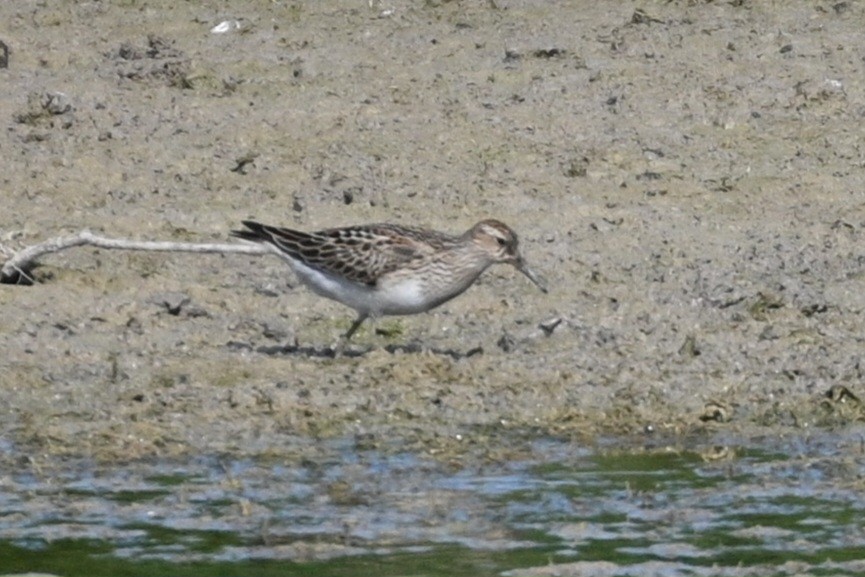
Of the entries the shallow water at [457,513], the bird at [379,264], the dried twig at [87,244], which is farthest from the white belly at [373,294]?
the shallow water at [457,513]

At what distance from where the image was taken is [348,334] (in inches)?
483

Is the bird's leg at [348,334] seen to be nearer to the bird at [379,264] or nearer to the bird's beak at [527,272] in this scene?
the bird at [379,264]

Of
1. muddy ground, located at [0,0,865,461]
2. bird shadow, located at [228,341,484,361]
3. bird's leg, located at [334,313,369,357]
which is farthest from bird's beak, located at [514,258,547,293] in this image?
bird's leg, located at [334,313,369,357]

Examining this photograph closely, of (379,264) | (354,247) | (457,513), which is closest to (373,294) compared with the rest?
(379,264)

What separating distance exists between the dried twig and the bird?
0.43 feet

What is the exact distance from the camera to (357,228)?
1238cm

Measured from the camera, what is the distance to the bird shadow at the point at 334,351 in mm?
11977

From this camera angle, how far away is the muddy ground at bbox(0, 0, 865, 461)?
11.2 m

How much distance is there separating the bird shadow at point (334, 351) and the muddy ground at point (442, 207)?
0.12 ft

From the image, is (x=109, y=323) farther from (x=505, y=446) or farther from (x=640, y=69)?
(x=640, y=69)

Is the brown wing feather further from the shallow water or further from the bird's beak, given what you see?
the shallow water

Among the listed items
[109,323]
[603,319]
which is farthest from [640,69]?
[109,323]

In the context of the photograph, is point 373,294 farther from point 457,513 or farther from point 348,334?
point 457,513

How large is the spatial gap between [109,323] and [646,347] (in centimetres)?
285
